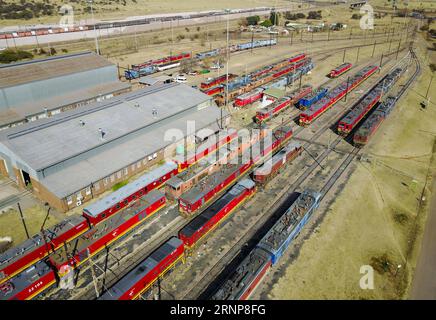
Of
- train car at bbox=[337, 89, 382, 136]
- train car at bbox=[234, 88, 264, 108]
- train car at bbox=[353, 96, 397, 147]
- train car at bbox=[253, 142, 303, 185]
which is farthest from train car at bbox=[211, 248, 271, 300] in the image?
train car at bbox=[234, 88, 264, 108]

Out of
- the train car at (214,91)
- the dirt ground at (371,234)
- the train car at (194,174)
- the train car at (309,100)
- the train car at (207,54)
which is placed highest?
the train car at (207,54)

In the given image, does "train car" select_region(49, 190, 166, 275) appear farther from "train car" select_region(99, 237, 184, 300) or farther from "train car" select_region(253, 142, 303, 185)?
"train car" select_region(253, 142, 303, 185)

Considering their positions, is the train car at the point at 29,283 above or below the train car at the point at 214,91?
below

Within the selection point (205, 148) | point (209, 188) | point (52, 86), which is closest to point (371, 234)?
point (209, 188)

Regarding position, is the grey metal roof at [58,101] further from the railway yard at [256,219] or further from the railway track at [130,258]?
the railway track at [130,258]

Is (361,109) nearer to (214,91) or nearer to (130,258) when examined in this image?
(214,91)

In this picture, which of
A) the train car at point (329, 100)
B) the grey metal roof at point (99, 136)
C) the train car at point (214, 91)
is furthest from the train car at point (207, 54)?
the grey metal roof at point (99, 136)

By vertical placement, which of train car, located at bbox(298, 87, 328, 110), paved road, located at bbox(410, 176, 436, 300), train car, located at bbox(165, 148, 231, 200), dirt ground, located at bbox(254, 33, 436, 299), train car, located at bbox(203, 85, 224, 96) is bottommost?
paved road, located at bbox(410, 176, 436, 300)
